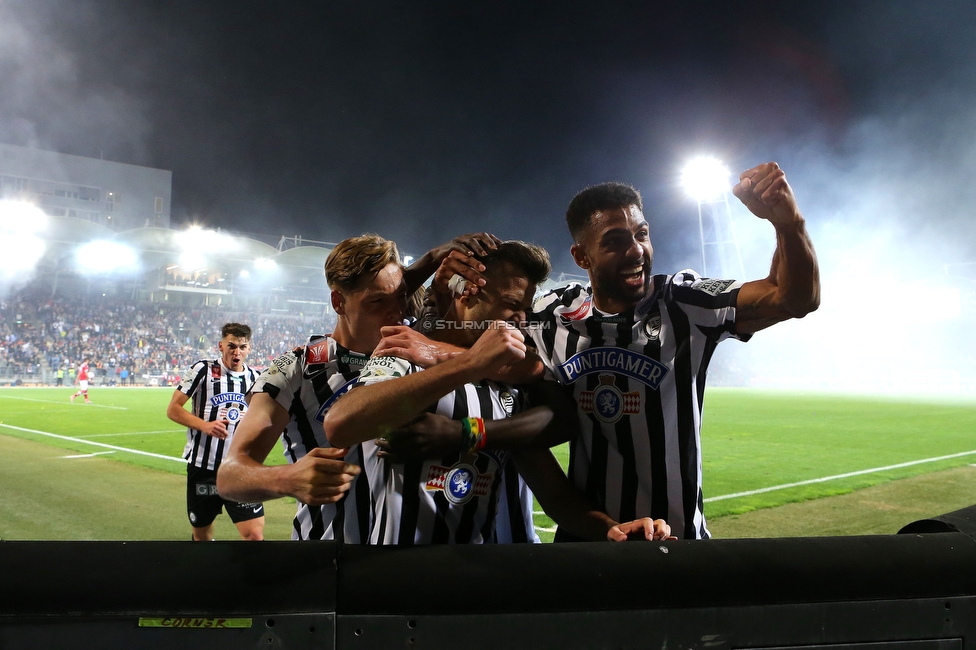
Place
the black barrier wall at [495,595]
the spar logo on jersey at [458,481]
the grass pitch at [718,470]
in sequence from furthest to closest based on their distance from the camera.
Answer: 1. the grass pitch at [718,470]
2. the spar logo on jersey at [458,481]
3. the black barrier wall at [495,595]

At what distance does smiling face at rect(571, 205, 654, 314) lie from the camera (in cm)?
194

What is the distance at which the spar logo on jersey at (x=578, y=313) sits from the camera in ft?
6.71

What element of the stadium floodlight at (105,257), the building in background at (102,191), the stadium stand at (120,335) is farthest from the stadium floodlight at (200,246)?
the building in background at (102,191)

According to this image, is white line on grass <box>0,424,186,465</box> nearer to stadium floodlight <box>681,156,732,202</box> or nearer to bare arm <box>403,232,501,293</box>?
stadium floodlight <box>681,156,732,202</box>

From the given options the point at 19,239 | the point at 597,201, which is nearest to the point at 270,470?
the point at 597,201

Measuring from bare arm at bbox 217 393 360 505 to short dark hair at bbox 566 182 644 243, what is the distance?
1021 mm

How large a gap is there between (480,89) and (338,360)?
29.5 ft

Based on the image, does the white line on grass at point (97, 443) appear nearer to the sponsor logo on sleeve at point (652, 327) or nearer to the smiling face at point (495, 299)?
the smiling face at point (495, 299)

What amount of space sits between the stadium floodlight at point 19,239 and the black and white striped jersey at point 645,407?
37.7 meters

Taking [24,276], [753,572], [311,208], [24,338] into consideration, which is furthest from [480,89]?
[24,276]

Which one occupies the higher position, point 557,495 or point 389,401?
point 389,401

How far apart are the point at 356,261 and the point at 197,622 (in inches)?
43.5

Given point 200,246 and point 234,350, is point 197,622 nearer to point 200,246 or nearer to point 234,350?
point 234,350

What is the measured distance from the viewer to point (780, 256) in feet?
5.72
